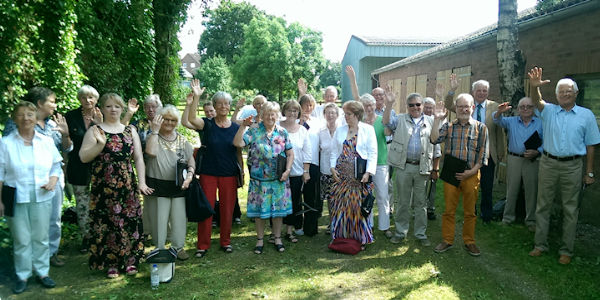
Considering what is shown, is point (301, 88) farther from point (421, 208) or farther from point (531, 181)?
point (531, 181)

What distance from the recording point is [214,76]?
132 ft

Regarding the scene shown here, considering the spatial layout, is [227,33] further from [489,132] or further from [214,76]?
[489,132]

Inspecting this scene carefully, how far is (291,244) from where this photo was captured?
539cm

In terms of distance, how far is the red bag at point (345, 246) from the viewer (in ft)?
16.6

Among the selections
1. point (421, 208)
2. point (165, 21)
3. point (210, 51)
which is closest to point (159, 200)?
point (421, 208)

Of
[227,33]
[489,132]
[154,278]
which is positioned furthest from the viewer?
[227,33]

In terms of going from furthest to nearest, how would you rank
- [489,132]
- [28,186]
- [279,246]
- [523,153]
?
[489,132], [523,153], [279,246], [28,186]

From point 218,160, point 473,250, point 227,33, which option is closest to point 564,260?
point 473,250

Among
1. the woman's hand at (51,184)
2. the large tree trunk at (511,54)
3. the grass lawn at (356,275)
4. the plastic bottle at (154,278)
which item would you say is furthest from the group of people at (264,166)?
the large tree trunk at (511,54)

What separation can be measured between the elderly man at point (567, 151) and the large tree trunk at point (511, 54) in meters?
1.52

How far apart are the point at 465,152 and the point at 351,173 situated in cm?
142

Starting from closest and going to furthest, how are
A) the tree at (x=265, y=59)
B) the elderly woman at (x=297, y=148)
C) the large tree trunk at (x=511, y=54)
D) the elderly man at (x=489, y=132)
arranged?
1. the elderly woman at (x=297, y=148)
2. the elderly man at (x=489, y=132)
3. the large tree trunk at (x=511, y=54)
4. the tree at (x=265, y=59)

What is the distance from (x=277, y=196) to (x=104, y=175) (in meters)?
1.94

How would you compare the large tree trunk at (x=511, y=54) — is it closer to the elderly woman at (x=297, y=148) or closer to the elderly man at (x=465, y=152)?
the elderly man at (x=465, y=152)
